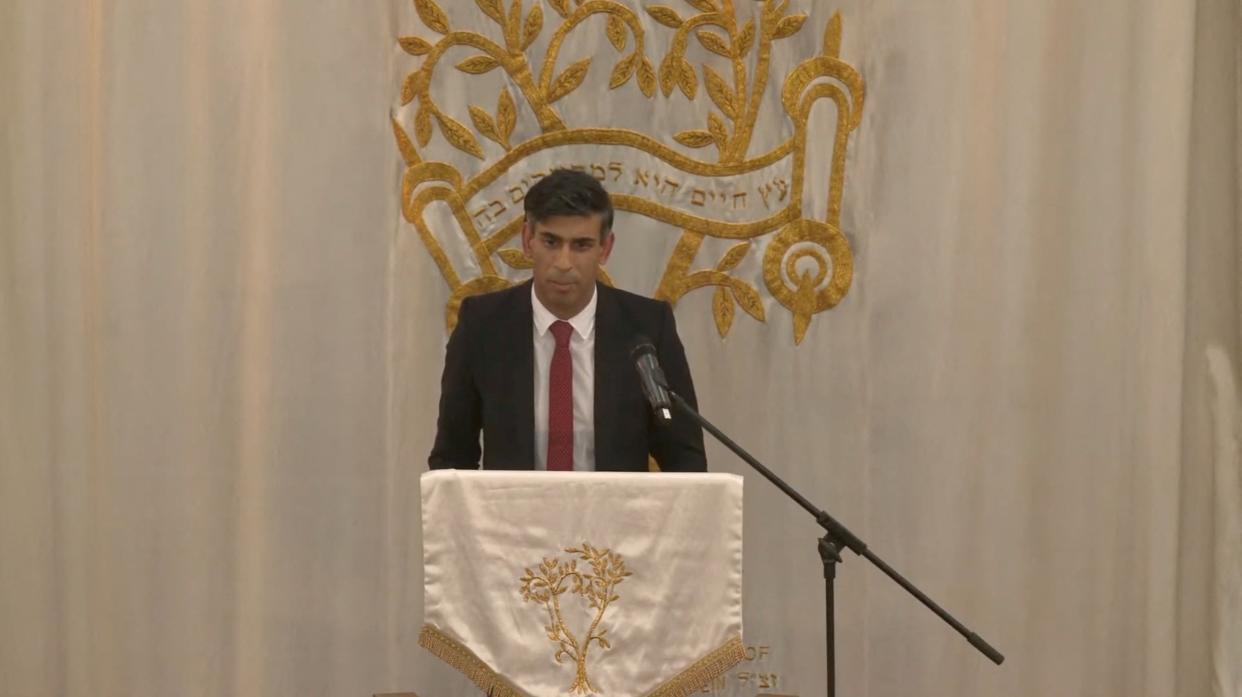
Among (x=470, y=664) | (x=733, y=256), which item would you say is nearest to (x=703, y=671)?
(x=470, y=664)

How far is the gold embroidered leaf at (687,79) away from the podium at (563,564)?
66.4 inches

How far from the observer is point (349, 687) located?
410 centimetres

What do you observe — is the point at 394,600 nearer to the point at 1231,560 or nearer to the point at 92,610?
the point at 92,610

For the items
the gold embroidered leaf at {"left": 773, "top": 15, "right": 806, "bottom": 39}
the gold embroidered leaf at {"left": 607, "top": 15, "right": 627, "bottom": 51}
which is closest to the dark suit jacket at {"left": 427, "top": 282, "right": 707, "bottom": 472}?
the gold embroidered leaf at {"left": 607, "top": 15, "right": 627, "bottom": 51}

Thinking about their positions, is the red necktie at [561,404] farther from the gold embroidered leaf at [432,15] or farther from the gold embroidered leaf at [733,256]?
the gold embroidered leaf at [432,15]

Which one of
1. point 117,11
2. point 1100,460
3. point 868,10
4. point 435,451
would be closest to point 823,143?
point 868,10

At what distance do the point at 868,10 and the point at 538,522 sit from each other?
211 centimetres

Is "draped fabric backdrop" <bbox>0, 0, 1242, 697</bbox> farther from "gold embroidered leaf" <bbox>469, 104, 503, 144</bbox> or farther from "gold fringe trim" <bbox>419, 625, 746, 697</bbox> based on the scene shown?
"gold fringe trim" <bbox>419, 625, 746, 697</bbox>

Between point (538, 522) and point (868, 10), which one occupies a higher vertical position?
point (868, 10)

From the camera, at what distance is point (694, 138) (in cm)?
408

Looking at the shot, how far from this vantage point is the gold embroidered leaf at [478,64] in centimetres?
406

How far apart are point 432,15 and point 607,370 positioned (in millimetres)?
1352

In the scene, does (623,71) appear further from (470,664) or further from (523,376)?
(470,664)

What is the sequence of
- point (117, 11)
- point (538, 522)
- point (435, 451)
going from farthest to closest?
1. point (117, 11)
2. point (435, 451)
3. point (538, 522)
